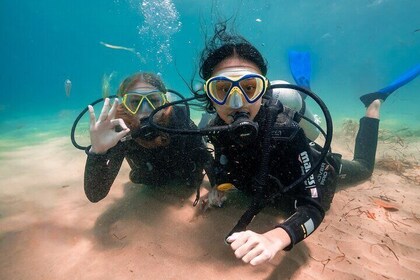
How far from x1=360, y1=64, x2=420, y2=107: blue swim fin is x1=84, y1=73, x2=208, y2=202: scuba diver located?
4463 millimetres

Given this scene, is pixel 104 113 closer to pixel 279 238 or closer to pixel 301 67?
pixel 279 238

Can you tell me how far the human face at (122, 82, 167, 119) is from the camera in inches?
139

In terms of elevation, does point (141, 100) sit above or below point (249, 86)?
below

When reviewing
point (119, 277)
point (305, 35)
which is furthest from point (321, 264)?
point (305, 35)

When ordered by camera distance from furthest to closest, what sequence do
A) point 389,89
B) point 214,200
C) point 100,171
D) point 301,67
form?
point 301,67 → point 389,89 → point 214,200 → point 100,171

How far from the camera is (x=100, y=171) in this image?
326 cm

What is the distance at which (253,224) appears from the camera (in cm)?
317

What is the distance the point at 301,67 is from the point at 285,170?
20.3ft

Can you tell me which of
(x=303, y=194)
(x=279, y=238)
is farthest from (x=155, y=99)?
(x=279, y=238)

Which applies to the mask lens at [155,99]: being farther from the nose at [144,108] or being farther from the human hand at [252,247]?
the human hand at [252,247]

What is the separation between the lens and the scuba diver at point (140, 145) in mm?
2988

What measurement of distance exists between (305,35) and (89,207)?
106 meters

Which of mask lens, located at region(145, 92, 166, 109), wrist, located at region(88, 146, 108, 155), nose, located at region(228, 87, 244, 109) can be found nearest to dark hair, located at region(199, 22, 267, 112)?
nose, located at region(228, 87, 244, 109)

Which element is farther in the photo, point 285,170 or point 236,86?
point 285,170
